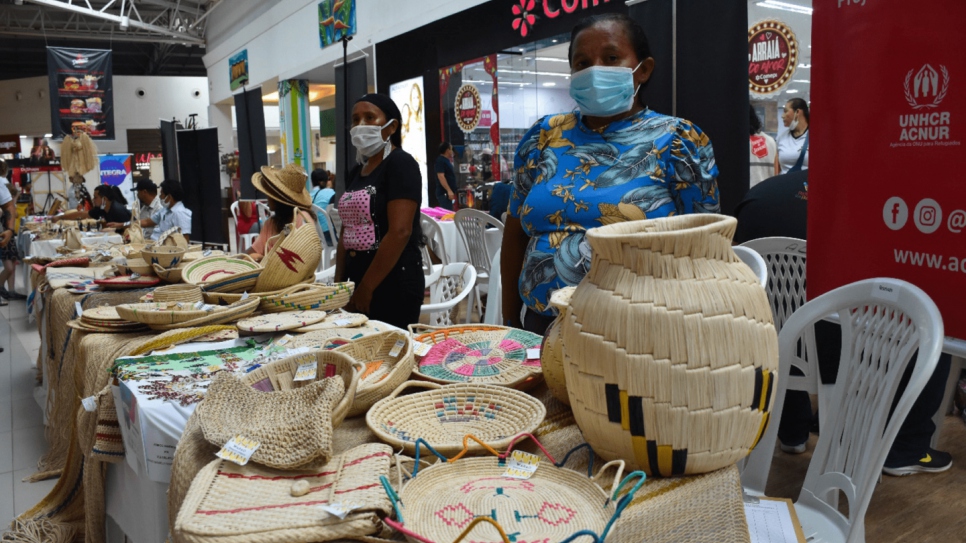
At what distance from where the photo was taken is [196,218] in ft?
29.3

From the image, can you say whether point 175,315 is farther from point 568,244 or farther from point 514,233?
point 568,244

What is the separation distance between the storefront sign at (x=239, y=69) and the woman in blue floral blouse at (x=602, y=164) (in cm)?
1421

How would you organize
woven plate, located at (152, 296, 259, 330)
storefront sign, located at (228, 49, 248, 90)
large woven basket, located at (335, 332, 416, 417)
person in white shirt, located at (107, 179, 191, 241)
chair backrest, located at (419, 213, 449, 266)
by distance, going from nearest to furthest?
large woven basket, located at (335, 332, 416, 417) → woven plate, located at (152, 296, 259, 330) → chair backrest, located at (419, 213, 449, 266) → person in white shirt, located at (107, 179, 191, 241) → storefront sign, located at (228, 49, 248, 90)

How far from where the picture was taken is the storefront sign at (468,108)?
802 centimetres

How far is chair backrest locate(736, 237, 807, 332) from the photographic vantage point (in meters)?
2.48

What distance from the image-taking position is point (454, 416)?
1255mm

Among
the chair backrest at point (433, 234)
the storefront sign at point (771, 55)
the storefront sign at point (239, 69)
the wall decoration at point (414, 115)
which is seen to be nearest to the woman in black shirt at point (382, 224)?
the chair backrest at point (433, 234)

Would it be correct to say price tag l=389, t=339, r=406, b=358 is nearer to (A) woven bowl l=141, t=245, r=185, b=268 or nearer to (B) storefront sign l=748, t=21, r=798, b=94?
(A) woven bowl l=141, t=245, r=185, b=268

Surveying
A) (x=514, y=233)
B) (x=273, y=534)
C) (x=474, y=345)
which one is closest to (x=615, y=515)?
(x=273, y=534)

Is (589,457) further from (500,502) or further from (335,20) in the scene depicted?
(335,20)

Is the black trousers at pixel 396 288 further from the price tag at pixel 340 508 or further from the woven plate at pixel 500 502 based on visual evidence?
the price tag at pixel 340 508

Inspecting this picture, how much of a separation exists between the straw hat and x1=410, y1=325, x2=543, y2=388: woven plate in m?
1.40

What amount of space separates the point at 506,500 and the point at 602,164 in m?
0.92

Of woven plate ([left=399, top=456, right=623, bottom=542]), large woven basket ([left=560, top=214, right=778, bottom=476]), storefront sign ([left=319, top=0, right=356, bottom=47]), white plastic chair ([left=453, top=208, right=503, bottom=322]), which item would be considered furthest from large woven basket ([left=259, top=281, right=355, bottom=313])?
storefront sign ([left=319, top=0, right=356, bottom=47])
